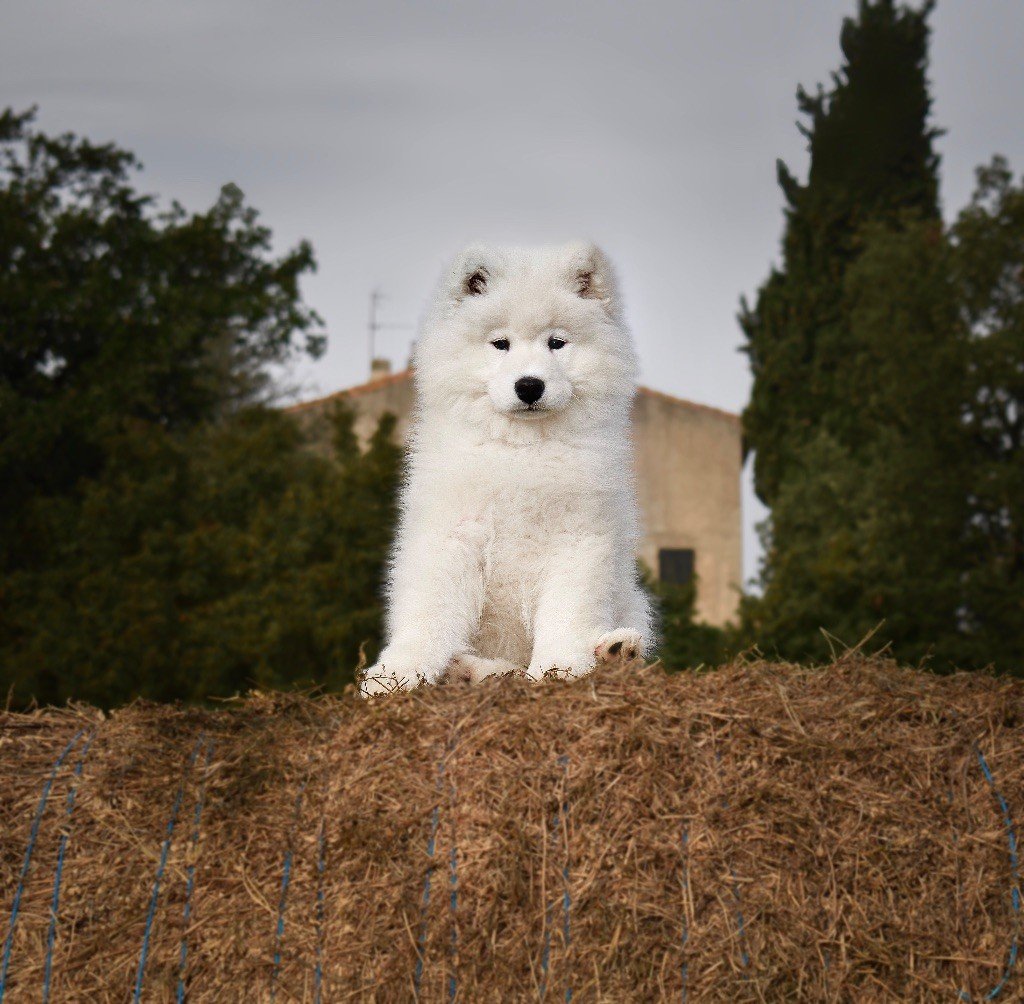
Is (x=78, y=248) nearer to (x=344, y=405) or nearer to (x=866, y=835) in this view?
(x=344, y=405)

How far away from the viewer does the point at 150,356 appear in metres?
20.9

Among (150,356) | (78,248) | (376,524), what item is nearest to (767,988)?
(376,524)

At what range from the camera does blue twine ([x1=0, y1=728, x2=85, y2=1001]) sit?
4.53 m

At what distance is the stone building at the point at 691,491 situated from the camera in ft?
89.6

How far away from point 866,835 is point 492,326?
91.0 inches

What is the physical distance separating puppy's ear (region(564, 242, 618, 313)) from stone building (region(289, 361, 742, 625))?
21557 millimetres

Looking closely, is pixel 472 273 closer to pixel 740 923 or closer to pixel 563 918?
pixel 563 918

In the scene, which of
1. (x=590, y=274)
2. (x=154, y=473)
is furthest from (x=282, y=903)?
(x=154, y=473)

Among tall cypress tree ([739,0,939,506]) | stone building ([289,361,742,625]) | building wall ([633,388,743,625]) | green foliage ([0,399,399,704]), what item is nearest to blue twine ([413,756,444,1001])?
green foliage ([0,399,399,704])

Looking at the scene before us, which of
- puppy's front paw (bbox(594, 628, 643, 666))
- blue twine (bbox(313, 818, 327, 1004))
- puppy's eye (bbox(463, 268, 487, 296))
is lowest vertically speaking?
blue twine (bbox(313, 818, 327, 1004))

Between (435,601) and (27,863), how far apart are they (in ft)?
5.48

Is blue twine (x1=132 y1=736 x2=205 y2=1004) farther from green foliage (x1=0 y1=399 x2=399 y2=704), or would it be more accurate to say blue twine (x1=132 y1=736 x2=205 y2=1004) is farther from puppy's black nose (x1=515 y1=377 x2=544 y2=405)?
green foliage (x1=0 y1=399 x2=399 y2=704)

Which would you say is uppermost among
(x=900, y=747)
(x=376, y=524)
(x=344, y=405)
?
(x=344, y=405)

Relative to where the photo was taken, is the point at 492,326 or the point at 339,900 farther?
the point at 492,326
